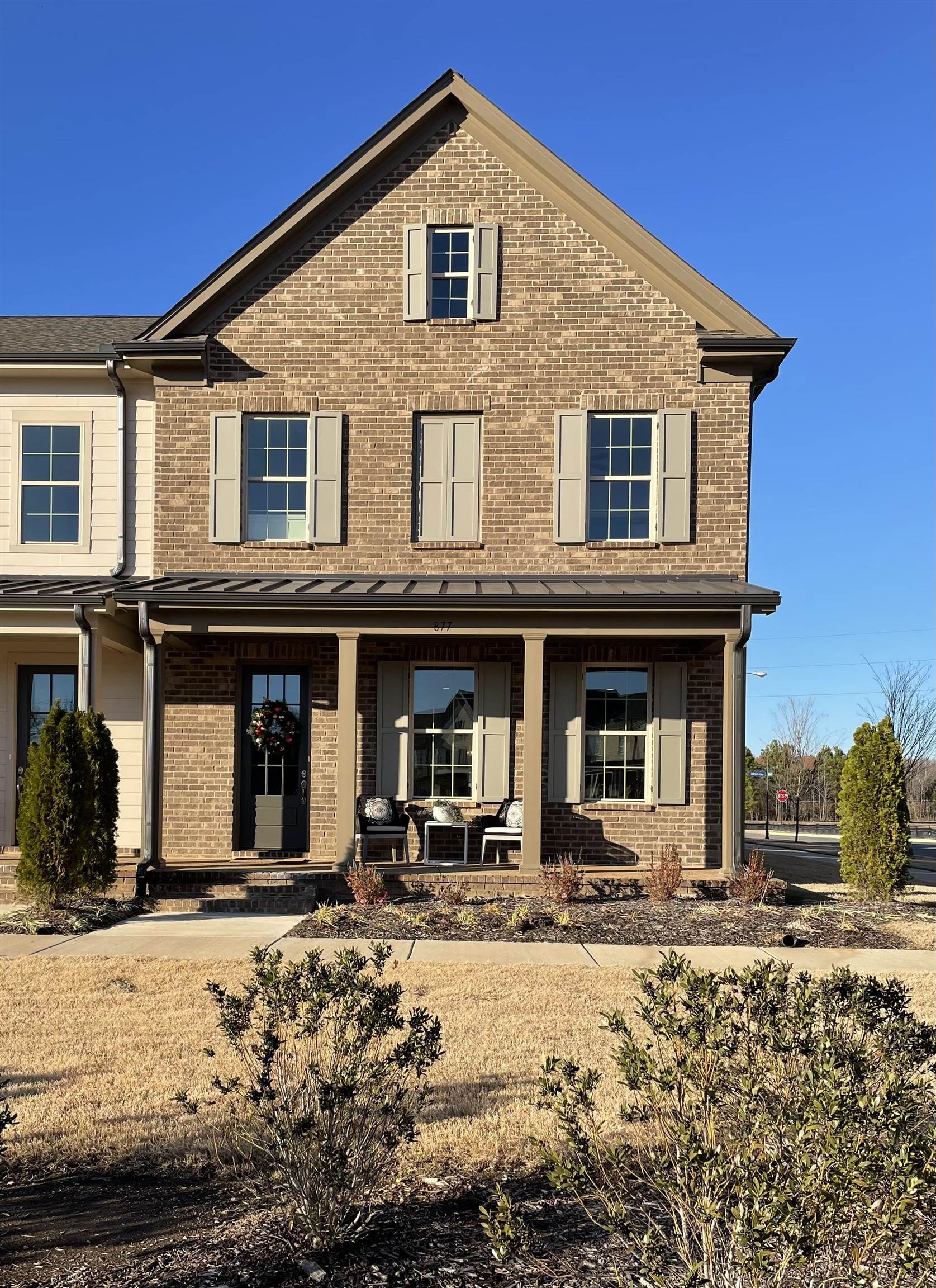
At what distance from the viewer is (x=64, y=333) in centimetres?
1483

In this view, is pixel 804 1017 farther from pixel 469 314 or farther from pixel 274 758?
pixel 469 314

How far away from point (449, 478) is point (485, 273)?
2813 mm

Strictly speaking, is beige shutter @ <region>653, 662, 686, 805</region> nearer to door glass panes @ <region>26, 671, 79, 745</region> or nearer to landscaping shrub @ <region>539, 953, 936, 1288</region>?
door glass panes @ <region>26, 671, 79, 745</region>

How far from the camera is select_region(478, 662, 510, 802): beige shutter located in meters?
12.8

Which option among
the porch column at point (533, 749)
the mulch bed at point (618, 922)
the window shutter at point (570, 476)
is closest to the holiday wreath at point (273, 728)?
the mulch bed at point (618, 922)

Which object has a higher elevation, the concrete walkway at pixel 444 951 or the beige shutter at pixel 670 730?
the beige shutter at pixel 670 730

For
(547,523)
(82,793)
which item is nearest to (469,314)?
(547,523)

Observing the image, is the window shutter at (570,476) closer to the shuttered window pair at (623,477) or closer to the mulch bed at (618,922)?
the shuttered window pair at (623,477)

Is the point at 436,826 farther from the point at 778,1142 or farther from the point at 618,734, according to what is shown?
the point at 778,1142

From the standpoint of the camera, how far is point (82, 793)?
10062 mm

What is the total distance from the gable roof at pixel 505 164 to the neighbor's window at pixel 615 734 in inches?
193

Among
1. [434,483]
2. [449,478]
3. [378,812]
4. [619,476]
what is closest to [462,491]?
[449,478]

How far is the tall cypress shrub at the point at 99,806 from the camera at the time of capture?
33.3 feet

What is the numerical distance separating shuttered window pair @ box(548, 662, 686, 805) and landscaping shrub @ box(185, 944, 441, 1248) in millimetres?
9005
